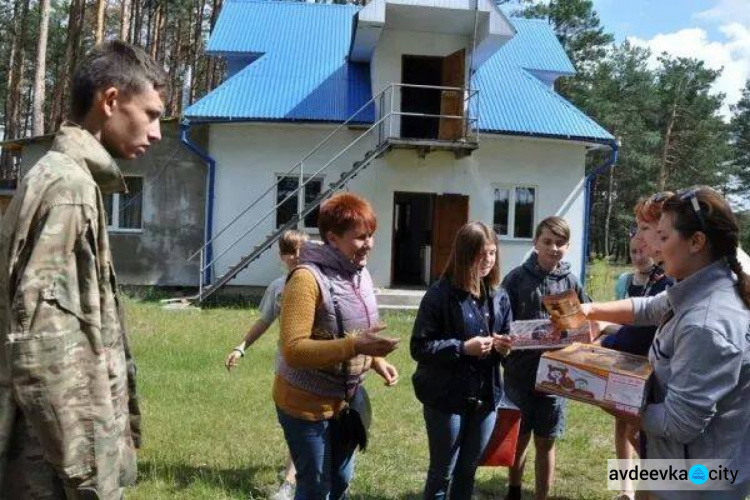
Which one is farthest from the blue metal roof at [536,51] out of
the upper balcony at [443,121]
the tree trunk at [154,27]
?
the tree trunk at [154,27]

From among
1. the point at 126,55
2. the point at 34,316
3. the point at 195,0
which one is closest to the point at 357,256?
the point at 126,55

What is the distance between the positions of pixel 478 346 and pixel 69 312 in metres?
2.08

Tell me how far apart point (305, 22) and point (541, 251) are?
16043mm

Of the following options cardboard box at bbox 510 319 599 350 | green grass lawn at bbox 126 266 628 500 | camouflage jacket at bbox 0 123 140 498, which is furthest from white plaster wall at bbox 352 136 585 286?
camouflage jacket at bbox 0 123 140 498

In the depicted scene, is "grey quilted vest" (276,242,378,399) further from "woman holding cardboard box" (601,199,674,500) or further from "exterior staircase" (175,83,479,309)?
"exterior staircase" (175,83,479,309)

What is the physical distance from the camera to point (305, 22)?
18578mm

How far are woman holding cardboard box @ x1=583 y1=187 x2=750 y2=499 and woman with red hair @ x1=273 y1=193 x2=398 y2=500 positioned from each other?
43.7 inches

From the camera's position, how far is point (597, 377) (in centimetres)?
251

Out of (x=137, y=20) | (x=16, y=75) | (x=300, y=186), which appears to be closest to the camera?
(x=300, y=186)

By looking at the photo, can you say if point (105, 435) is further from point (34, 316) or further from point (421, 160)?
point (421, 160)

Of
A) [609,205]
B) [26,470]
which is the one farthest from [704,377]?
[609,205]

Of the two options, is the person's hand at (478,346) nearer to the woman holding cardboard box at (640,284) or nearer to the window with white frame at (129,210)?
the woman holding cardboard box at (640,284)

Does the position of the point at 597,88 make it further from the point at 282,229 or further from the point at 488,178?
the point at 282,229

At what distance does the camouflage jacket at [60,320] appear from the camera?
165 centimetres
